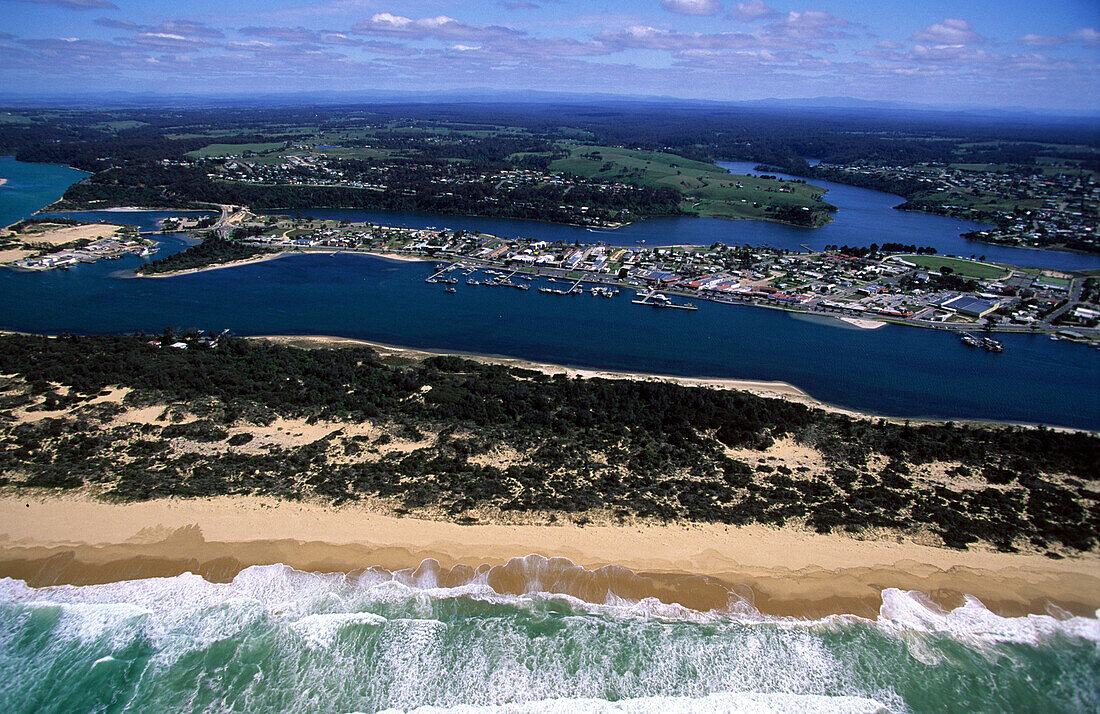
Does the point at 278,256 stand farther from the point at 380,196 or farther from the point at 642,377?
the point at 642,377

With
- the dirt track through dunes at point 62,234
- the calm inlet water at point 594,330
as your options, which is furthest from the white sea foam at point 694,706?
the dirt track through dunes at point 62,234

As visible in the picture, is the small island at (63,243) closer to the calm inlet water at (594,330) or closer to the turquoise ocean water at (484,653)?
the calm inlet water at (594,330)

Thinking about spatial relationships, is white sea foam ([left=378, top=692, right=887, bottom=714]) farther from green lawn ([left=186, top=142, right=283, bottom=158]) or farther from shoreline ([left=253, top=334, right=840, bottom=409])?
green lawn ([left=186, top=142, right=283, bottom=158])

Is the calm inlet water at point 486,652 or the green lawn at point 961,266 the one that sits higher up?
the green lawn at point 961,266

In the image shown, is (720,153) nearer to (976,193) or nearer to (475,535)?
(976,193)

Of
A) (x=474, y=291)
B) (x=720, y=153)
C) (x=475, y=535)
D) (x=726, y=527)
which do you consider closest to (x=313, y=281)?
(x=474, y=291)
